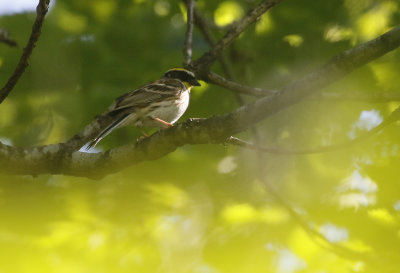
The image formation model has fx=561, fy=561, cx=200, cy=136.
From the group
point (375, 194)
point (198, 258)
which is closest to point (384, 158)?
point (375, 194)

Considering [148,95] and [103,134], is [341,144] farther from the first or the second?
[148,95]

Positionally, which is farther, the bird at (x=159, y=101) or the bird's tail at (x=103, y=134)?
the bird at (x=159, y=101)

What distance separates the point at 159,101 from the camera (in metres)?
7.44

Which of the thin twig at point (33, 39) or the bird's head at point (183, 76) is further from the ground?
the bird's head at point (183, 76)

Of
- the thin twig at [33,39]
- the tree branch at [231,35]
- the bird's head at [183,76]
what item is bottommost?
the thin twig at [33,39]

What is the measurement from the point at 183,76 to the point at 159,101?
519mm

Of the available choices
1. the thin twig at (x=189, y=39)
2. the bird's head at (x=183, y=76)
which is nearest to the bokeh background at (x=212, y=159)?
the bird's head at (x=183, y=76)

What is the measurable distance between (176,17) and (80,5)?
124 cm

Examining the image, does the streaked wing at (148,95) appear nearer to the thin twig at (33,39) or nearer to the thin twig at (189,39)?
the thin twig at (189,39)

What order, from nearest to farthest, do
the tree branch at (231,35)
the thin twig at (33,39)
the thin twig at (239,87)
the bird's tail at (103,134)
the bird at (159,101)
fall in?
the thin twig at (33,39) → the thin twig at (239,87) → the bird's tail at (103,134) → the tree branch at (231,35) → the bird at (159,101)

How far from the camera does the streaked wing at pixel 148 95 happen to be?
20.9 ft

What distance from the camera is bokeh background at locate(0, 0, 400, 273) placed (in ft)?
12.3

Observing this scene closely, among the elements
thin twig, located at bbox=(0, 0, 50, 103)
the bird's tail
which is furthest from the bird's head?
thin twig, located at bbox=(0, 0, 50, 103)

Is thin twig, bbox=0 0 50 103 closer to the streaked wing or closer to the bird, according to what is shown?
the streaked wing
